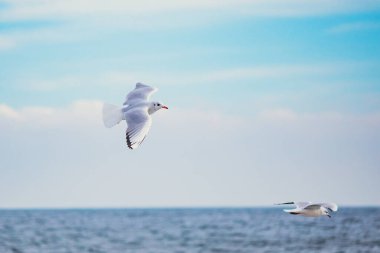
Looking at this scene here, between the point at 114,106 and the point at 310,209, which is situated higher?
the point at 114,106

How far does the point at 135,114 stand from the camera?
32.8 ft

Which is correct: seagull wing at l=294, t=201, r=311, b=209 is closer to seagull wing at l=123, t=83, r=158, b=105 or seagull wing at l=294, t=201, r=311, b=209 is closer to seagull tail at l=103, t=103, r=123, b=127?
seagull wing at l=123, t=83, r=158, b=105

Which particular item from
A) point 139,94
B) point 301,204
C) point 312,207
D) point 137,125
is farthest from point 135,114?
point 312,207

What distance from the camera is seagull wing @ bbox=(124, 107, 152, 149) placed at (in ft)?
29.9

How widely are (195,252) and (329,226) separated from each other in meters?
20.1

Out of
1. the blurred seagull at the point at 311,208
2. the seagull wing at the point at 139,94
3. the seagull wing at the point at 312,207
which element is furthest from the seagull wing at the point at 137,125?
the seagull wing at the point at 312,207

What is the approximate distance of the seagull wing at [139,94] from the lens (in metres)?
10.9

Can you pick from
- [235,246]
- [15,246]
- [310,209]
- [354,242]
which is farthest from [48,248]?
[310,209]

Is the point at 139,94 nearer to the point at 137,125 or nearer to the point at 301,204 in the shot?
the point at 137,125

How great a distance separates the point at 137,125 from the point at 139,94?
193cm

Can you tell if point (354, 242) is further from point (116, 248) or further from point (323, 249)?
point (116, 248)

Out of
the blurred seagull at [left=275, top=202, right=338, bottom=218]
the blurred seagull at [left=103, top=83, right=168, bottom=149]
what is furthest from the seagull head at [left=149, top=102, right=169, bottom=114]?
the blurred seagull at [left=275, top=202, right=338, bottom=218]

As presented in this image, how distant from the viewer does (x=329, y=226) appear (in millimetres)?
51344

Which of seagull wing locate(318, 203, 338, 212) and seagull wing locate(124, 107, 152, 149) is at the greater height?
seagull wing locate(124, 107, 152, 149)
